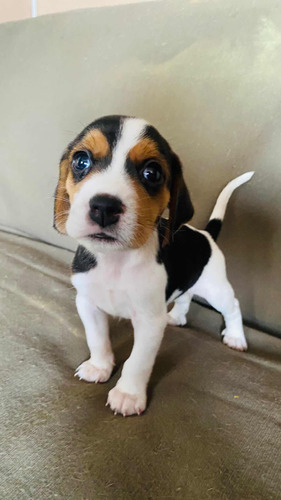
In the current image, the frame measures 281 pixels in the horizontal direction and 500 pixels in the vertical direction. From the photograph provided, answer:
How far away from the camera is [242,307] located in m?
1.91

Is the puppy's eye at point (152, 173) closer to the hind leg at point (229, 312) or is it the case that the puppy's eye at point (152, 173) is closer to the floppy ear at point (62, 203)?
the floppy ear at point (62, 203)

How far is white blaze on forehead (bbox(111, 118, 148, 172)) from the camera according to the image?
43.3 inches

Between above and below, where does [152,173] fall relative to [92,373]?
above

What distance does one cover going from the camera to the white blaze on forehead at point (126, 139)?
110 cm

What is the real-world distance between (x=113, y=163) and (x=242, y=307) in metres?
1.10

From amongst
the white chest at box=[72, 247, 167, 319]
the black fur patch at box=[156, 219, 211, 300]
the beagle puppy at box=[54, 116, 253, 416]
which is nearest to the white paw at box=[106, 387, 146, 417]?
the beagle puppy at box=[54, 116, 253, 416]

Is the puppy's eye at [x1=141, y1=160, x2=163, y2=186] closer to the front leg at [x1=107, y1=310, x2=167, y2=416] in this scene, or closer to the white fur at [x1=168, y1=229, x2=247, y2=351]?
the front leg at [x1=107, y1=310, x2=167, y2=416]

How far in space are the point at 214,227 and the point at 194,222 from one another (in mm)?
245

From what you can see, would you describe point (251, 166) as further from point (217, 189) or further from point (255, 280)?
point (255, 280)

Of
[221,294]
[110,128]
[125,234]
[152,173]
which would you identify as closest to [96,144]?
[110,128]

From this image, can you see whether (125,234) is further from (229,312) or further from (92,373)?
(229,312)

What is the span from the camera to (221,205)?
1774mm

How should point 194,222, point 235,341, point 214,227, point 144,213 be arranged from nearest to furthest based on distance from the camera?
1. point 144,213
2. point 235,341
3. point 214,227
4. point 194,222

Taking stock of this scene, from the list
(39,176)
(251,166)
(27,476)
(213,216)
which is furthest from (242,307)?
(39,176)
